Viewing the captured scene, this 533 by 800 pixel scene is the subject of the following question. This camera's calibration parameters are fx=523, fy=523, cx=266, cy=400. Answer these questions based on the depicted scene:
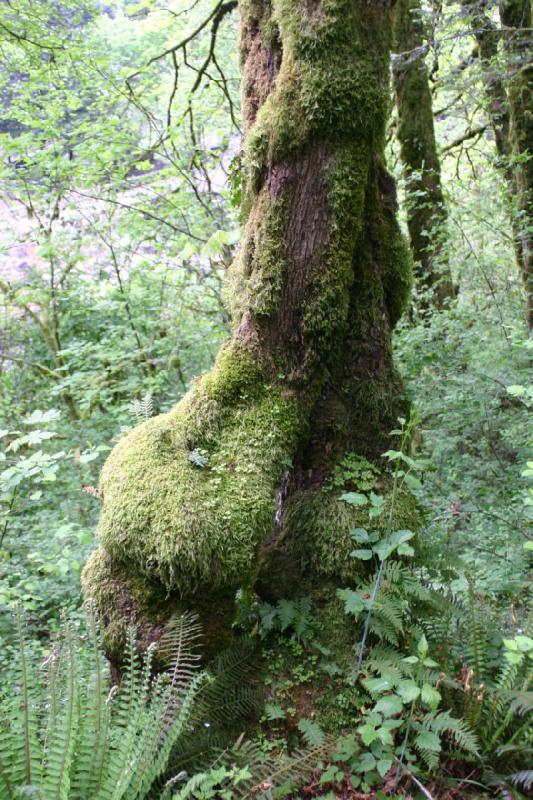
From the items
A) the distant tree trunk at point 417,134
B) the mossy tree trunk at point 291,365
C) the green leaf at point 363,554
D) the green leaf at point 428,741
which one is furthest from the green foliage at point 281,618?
the distant tree trunk at point 417,134

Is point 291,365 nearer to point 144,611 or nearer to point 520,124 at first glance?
point 144,611

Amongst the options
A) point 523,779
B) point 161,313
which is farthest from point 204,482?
point 161,313

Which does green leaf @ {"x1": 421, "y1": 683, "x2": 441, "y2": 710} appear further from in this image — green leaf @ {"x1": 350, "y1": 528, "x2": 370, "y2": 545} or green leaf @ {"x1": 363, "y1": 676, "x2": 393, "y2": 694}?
green leaf @ {"x1": 350, "y1": 528, "x2": 370, "y2": 545}

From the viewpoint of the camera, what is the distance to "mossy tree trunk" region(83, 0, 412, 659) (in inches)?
93.1

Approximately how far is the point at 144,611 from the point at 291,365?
1.35 m

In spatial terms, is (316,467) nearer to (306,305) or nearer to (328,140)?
(306,305)

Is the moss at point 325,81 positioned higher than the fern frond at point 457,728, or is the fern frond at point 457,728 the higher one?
the moss at point 325,81

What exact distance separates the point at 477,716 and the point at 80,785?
153 cm

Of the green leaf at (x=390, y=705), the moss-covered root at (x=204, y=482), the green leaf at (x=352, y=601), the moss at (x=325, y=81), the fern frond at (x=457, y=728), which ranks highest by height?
the moss at (x=325, y=81)

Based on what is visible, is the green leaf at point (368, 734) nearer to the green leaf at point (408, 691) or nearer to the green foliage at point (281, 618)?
the green leaf at point (408, 691)

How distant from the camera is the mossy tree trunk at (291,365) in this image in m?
2.37

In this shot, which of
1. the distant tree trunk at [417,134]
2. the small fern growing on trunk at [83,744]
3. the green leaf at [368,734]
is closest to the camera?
the small fern growing on trunk at [83,744]

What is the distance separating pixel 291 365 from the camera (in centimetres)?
270

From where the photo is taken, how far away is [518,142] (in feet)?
19.7
